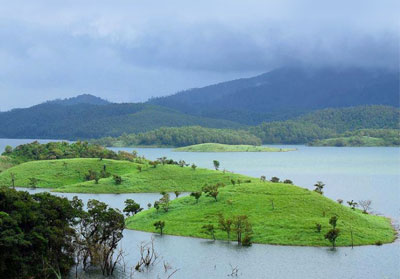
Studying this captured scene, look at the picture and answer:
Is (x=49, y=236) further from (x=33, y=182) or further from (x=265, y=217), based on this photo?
(x=33, y=182)

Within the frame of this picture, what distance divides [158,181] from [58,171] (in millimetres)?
28945

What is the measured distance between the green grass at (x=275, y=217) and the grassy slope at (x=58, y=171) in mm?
54237

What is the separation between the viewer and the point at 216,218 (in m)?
64.4

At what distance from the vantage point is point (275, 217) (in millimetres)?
62125

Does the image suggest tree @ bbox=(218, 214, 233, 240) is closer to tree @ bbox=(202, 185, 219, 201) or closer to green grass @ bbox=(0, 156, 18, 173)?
tree @ bbox=(202, 185, 219, 201)

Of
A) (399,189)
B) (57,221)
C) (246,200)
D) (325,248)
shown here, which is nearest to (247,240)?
(325,248)

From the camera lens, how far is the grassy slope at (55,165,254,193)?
106500mm

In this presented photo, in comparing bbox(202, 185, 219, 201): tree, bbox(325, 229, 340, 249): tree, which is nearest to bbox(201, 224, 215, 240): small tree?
bbox(202, 185, 219, 201): tree

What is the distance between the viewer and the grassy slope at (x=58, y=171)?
119m

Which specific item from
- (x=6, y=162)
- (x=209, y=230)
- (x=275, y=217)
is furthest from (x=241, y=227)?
(x=6, y=162)

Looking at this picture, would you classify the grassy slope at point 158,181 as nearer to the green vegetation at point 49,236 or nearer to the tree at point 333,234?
the tree at point 333,234

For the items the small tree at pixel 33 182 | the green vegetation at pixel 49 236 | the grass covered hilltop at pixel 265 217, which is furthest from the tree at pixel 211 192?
the small tree at pixel 33 182

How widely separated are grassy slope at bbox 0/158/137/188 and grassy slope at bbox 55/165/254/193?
9712mm

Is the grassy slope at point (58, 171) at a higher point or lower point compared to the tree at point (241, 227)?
higher
